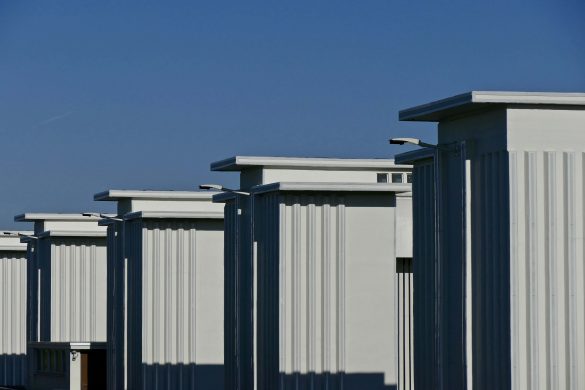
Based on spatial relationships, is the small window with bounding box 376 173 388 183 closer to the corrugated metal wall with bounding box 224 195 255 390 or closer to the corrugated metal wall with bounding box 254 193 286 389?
the corrugated metal wall with bounding box 254 193 286 389

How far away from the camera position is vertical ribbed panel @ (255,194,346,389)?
145 feet

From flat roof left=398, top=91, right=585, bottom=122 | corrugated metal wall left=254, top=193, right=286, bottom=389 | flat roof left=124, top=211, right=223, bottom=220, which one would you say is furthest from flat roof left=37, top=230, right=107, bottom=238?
flat roof left=398, top=91, right=585, bottom=122

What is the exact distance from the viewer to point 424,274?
3506 cm

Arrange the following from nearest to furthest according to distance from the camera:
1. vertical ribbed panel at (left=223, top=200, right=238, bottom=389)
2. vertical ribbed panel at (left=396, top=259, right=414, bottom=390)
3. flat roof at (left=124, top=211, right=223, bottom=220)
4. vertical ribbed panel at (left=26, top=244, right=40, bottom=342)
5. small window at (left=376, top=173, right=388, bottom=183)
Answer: vertical ribbed panel at (left=396, top=259, right=414, bottom=390) → small window at (left=376, top=173, right=388, bottom=183) → vertical ribbed panel at (left=223, top=200, right=238, bottom=389) → flat roof at (left=124, top=211, right=223, bottom=220) → vertical ribbed panel at (left=26, top=244, right=40, bottom=342)

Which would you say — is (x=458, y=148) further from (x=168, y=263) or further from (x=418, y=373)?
(x=168, y=263)

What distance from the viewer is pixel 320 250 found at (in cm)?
4456

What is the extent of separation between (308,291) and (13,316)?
34557mm

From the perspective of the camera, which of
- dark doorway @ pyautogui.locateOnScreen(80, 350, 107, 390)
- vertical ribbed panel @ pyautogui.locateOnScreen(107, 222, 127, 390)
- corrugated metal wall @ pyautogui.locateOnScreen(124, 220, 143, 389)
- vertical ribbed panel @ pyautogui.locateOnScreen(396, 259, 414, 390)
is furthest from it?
dark doorway @ pyautogui.locateOnScreen(80, 350, 107, 390)

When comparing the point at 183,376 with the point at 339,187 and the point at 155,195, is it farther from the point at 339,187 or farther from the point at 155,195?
the point at 339,187

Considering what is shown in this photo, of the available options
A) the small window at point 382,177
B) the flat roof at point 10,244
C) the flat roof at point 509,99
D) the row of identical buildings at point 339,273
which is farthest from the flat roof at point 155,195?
the flat roof at point 509,99

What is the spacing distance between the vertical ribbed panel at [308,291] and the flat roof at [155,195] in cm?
1184

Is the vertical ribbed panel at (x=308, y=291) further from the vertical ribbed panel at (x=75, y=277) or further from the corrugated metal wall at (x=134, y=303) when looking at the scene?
the vertical ribbed panel at (x=75, y=277)

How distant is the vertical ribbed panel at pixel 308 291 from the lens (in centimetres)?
4428

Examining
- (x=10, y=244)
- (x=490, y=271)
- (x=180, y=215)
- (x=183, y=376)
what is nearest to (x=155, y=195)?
(x=180, y=215)
